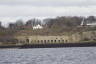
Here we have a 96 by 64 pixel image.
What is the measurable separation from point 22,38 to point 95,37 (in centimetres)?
2305

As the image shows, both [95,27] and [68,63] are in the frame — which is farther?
[95,27]

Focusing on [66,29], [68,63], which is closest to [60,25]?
[66,29]

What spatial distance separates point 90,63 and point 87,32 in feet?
323

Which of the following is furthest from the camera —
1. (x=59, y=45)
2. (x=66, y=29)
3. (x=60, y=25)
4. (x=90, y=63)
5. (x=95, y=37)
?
(x=60, y=25)

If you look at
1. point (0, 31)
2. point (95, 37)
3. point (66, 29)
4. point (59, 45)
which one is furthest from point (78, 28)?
point (59, 45)

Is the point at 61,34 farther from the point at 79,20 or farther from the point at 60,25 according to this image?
the point at 79,20

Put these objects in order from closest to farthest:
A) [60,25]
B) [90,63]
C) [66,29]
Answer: [90,63] → [66,29] → [60,25]

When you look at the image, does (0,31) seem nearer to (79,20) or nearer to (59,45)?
(59,45)

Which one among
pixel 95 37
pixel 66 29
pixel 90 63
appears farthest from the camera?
pixel 66 29

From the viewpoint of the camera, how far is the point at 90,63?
4556 cm

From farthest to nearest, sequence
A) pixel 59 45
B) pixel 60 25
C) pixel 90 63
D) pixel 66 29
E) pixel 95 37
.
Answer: pixel 60 25 → pixel 66 29 → pixel 95 37 → pixel 59 45 → pixel 90 63

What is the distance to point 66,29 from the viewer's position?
153000mm

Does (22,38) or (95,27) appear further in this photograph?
(95,27)

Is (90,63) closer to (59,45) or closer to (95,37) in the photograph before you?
(59,45)
